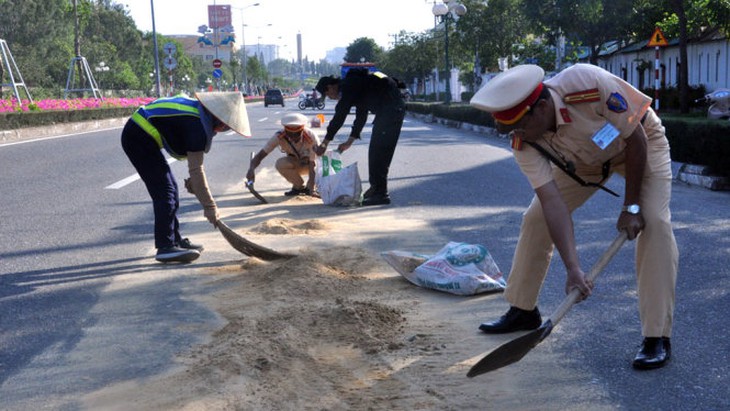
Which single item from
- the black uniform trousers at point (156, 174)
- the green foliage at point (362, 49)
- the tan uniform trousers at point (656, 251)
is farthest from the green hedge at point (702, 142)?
the green foliage at point (362, 49)

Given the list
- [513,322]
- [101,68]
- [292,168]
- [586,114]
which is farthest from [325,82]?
[101,68]

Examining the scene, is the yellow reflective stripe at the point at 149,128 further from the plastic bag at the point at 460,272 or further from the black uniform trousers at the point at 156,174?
the plastic bag at the point at 460,272

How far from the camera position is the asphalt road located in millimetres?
3834

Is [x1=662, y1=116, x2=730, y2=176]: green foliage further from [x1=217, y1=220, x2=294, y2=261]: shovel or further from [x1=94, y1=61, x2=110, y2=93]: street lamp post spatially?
[x1=94, y1=61, x2=110, y2=93]: street lamp post

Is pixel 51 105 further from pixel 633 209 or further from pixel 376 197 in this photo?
pixel 633 209

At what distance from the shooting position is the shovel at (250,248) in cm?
639

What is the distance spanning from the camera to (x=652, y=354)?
12.7 feet

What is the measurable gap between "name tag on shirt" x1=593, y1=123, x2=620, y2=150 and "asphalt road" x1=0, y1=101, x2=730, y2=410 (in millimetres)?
1017

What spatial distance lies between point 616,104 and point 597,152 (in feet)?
Answer: 0.92

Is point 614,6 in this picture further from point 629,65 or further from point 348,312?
point 348,312

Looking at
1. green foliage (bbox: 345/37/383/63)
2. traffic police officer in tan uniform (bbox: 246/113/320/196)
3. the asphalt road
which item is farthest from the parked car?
traffic police officer in tan uniform (bbox: 246/113/320/196)

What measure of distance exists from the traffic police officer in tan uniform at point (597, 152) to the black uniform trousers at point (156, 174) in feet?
10.9

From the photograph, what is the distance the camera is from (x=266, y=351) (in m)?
4.16

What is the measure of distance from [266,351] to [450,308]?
4.34ft
